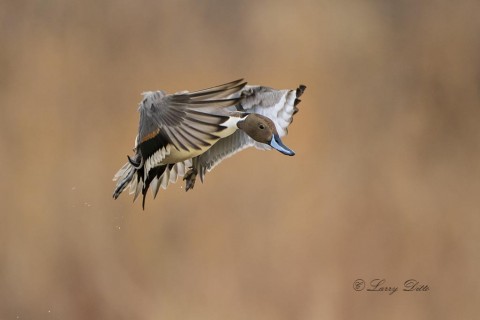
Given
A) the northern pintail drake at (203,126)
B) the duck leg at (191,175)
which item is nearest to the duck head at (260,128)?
the northern pintail drake at (203,126)

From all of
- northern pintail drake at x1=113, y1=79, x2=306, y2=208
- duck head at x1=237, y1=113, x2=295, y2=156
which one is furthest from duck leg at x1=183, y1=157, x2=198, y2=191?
duck head at x1=237, y1=113, x2=295, y2=156

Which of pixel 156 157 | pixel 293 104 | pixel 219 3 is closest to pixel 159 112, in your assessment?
pixel 156 157

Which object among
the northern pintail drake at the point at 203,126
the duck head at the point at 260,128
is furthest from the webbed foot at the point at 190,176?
the duck head at the point at 260,128

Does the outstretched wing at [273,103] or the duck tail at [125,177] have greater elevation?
the outstretched wing at [273,103]

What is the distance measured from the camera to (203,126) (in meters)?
0.83

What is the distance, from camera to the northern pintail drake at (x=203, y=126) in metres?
0.83

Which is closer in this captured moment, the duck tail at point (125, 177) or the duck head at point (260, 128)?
the duck head at point (260, 128)

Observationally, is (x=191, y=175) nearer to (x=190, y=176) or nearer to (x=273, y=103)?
(x=190, y=176)

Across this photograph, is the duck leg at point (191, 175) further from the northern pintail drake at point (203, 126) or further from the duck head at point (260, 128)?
the duck head at point (260, 128)

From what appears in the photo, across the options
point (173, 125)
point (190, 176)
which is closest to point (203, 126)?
point (173, 125)

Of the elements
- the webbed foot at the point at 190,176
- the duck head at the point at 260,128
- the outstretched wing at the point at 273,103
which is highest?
the outstretched wing at the point at 273,103

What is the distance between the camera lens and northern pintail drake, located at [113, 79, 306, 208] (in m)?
0.83

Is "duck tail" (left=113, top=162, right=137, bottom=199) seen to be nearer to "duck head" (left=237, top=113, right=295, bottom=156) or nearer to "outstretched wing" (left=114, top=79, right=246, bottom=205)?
"outstretched wing" (left=114, top=79, right=246, bottom=205)

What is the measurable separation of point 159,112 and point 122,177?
0.45 ft
